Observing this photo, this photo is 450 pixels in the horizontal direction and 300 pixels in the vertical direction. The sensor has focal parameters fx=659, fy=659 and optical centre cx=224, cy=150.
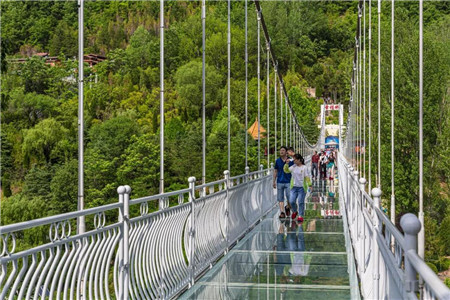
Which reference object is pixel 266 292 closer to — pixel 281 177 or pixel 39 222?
pixel 39 222

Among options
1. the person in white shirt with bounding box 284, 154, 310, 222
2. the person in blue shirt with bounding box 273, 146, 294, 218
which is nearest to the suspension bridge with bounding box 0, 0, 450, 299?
the person in white shirt with bounding box 284, 154, 310, 222

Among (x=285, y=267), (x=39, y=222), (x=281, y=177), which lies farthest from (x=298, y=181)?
(x=39, y=222)

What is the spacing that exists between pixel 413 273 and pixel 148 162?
210 feet

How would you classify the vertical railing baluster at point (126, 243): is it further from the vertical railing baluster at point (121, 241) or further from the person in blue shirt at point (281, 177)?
the person in blue shirt at point (281, 177)

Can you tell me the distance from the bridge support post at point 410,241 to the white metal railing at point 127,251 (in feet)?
5.18

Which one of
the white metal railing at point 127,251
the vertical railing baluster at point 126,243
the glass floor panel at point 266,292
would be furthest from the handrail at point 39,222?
the glass floor panel at point 266,292

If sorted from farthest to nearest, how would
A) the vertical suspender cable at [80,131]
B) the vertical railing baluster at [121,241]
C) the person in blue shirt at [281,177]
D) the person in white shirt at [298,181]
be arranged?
1. the person in blue shirt at [281,177]
2. the person in white shirt at [298,181]
3. the vertical railing baluster at [121,241]
4. the vertical suspender cable at [80,131]

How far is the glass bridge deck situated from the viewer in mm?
6020

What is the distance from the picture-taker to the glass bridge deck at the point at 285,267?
602 centimetres

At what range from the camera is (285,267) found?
7367mm

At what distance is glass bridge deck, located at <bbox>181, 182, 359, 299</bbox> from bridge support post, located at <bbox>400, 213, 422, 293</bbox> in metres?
3.48

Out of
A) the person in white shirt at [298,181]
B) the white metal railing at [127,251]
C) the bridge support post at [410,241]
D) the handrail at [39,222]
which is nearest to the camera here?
the bridge support post at [410,241]

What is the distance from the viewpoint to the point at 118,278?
443 centimetres

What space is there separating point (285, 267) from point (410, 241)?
16.9ft
